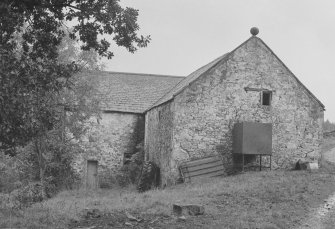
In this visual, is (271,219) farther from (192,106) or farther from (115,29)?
(192,106)

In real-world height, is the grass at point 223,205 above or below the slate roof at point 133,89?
below

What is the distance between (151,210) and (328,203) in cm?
553

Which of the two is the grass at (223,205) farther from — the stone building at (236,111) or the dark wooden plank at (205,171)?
the stone building at (236,111)

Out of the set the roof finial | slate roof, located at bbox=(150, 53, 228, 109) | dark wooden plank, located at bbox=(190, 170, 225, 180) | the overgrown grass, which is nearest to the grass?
the overgrown grass

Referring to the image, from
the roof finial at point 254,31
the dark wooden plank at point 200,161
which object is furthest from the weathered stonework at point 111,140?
the roof finial at point 254,31

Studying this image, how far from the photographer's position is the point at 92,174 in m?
26.3

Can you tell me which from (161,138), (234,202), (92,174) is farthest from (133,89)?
(234,202)

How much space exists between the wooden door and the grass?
9348mm

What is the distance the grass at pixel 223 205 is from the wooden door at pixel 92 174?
9.35 metres

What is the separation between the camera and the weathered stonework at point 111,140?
85.7 ft

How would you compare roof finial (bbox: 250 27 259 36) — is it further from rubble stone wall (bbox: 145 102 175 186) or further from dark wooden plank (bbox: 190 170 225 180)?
dark wooden plank (bbox: 190 170 225 180)

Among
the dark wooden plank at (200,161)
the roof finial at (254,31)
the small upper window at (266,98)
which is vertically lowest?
the dark wooden plank at (200,161)

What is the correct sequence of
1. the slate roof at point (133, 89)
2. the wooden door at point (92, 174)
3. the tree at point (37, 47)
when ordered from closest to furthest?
1. the tree at point (37, 47)
2. the wooden door at point (92, 174)
3. the slate roof at point (133, 89)

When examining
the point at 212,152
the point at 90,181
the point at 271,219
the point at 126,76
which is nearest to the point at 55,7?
the point at 271,219
